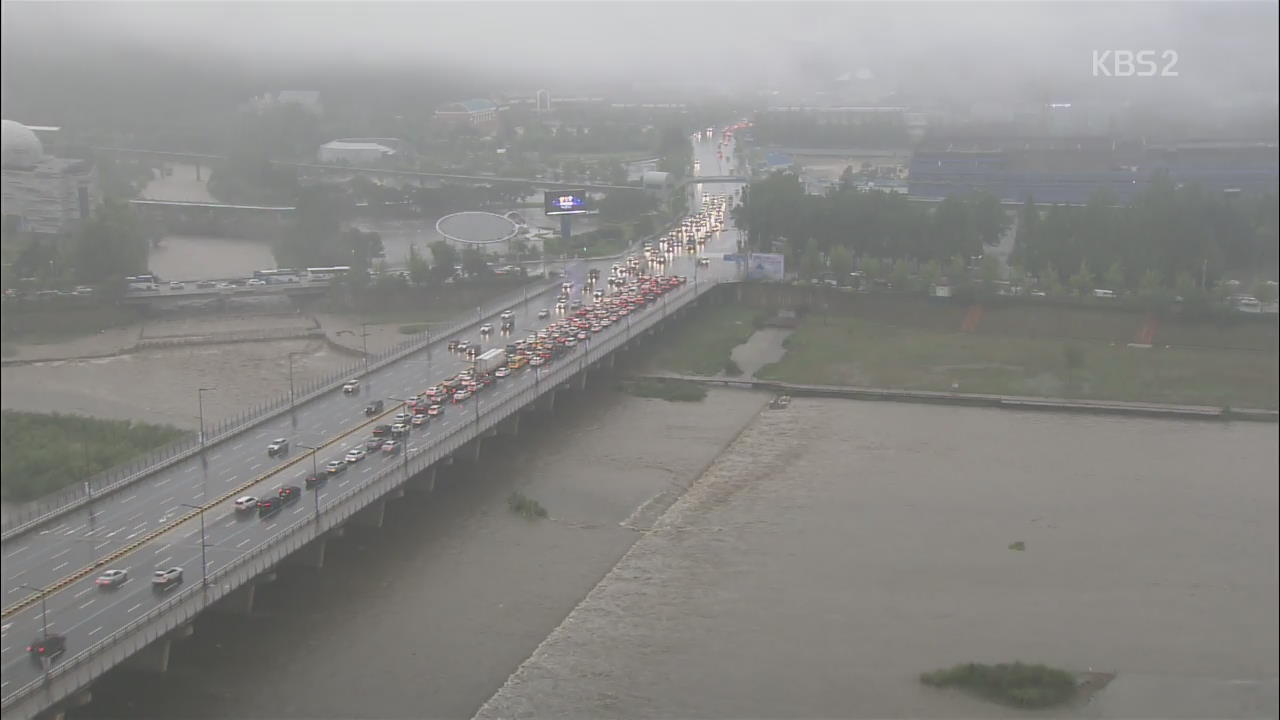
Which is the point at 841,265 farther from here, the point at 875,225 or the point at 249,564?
the point at 249,564

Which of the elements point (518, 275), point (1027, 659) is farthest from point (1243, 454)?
point (518, 275)

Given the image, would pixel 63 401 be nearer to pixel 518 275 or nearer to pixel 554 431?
pixel 554 431

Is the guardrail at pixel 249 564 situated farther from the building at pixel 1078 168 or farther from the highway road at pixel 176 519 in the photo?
the building at pixel 1078 168

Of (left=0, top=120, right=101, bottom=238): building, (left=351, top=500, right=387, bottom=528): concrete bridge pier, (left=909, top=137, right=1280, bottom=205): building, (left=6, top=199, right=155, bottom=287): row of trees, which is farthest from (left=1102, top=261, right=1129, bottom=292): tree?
(left=0, top=120, right=101, bottom=238): building

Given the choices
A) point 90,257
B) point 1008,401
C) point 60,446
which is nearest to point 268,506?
point 60,446

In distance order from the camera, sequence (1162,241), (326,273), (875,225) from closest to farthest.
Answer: (1162,241) → (875,225) → (326,273)

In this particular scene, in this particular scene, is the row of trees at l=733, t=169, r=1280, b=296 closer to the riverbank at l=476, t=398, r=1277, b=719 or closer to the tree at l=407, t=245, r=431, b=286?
the tree at l=407, t=245, r=431, b=286

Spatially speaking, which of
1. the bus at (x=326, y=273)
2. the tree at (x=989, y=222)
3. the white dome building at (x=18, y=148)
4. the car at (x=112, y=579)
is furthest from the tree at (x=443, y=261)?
the car at (x=112, y=579)
